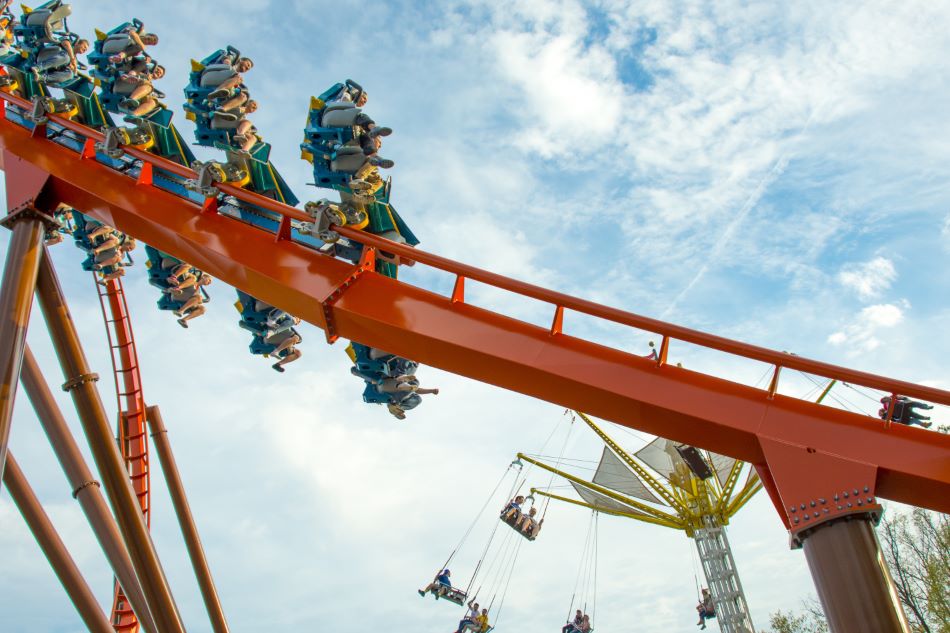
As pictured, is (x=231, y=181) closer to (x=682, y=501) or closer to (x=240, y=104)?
(x=240, y=104)

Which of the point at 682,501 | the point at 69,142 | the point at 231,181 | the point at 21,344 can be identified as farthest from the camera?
the point at 682,501

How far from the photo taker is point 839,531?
4.12 m

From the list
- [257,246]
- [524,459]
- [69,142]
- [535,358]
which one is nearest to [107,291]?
[69,142]

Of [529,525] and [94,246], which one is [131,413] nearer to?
[94,246]

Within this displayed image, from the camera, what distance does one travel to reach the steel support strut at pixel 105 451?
247 inches

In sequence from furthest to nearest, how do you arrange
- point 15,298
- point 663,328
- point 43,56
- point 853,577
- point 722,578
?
point 722,578 < point 43,56 < point 15,298 < point 663,328 < point 853,577

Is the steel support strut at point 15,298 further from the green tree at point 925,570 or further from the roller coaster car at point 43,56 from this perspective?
the green tree at point 925,570

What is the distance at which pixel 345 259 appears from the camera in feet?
21.1

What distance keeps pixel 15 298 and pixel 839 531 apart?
5827 millimetres

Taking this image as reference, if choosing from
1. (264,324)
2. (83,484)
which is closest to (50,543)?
(83,484)

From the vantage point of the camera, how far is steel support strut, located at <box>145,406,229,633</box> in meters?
8.55

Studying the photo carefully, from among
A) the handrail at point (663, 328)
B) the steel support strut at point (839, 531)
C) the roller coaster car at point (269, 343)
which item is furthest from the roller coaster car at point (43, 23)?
the steel support strut at point (839, 531)

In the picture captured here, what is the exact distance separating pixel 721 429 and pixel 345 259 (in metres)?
3.26

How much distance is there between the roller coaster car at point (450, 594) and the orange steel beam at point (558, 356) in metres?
12.0
